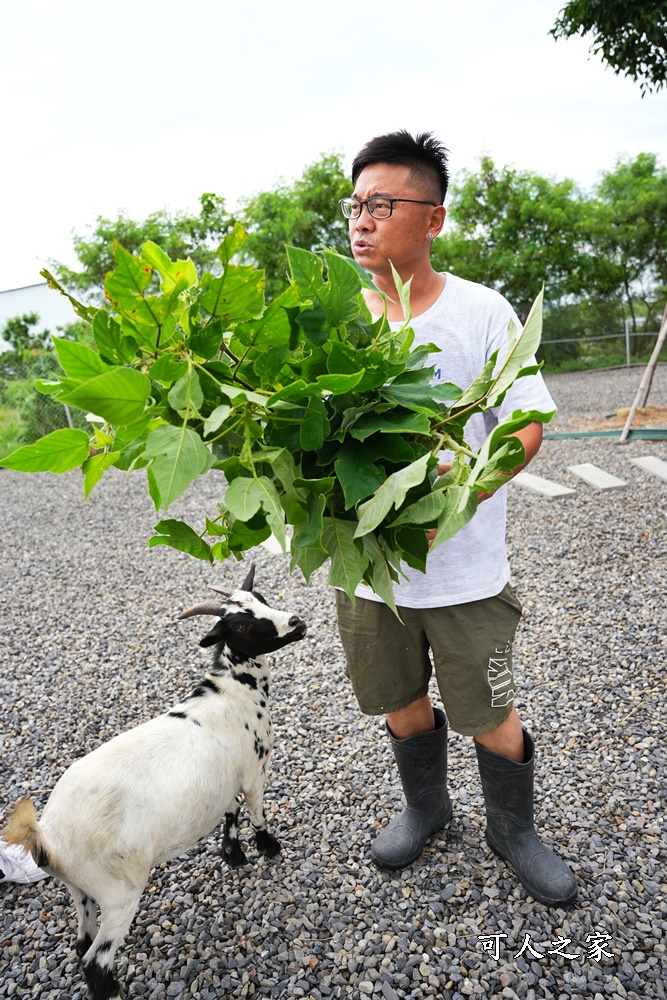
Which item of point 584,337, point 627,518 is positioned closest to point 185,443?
point 627,518

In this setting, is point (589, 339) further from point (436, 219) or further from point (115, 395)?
point (115, 395)

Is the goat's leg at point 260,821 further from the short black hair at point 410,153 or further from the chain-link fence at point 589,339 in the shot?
the chain-link fence at point 589,339

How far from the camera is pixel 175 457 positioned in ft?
2.96

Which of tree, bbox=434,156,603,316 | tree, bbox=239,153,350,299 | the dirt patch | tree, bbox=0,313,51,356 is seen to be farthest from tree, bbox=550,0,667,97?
tree, bbox=0,313,51,356

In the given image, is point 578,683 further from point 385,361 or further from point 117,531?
point 117,531

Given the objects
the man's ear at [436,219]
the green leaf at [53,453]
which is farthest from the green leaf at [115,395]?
the man's ear at [436,219]

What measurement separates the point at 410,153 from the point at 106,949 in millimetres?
2268

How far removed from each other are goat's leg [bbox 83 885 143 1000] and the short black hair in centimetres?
210

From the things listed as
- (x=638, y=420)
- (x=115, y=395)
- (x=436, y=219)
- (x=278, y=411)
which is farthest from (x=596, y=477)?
(x=115, y=395)

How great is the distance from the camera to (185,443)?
917mm

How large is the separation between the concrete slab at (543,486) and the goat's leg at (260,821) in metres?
4.08

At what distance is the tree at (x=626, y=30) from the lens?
6977 mm

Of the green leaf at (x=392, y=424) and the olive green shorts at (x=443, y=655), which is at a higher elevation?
Result: the green leaf at (x=392, y=424)

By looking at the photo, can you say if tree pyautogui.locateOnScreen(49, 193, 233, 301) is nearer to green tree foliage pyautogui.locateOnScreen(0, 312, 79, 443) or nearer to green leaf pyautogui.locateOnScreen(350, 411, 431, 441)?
green tree foliage pyautogui.locateOnScreen(0, 312, 79, 443)
